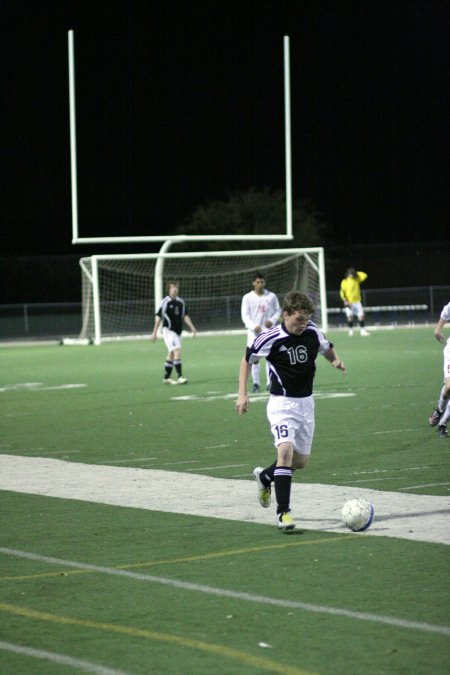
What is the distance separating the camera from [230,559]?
329 inches

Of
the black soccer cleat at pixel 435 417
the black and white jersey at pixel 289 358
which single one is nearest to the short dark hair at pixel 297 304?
the black and white jersey at pixel 289 358

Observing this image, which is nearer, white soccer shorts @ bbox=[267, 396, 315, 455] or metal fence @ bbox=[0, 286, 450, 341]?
white soccer shorts @ bbox=[267, 396, 315, 455]

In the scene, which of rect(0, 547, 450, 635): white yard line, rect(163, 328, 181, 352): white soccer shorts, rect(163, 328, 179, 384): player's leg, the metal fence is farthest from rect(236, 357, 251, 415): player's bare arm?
the metal fence

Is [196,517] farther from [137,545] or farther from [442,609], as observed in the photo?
[442,609]

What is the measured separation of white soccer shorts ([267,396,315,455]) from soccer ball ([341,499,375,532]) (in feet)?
1.94

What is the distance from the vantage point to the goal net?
40781 millimetres

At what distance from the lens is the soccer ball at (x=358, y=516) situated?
910 cm

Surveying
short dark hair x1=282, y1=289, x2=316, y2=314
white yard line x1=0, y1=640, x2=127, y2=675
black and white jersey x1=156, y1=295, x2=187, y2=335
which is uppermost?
short dark hair x1=282, y1=289, x2=316, y2=314

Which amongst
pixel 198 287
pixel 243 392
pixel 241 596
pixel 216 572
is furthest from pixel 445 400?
pixel 198 287

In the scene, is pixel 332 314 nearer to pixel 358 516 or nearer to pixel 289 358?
pixel 289 358

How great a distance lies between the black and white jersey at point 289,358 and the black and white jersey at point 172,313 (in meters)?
14.6

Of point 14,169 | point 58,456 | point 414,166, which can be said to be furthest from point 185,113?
point 58,456

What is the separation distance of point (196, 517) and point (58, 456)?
435 cm

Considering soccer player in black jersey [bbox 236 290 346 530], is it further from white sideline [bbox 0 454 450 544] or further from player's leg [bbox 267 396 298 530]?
white sideline [bbox 0 454 450 544]
